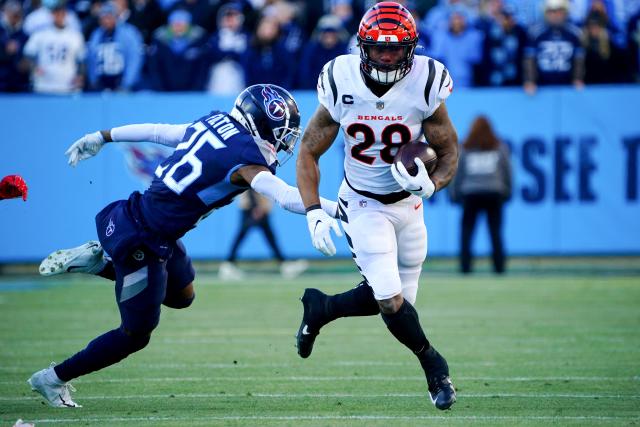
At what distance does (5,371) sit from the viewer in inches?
281

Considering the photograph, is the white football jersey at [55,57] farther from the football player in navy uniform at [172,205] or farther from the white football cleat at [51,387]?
the white football cleat at [51,387]

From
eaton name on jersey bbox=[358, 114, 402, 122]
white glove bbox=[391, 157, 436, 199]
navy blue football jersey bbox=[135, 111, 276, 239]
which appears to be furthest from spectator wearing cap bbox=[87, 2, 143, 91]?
white glove bbox=[391, 157, 436, 199]

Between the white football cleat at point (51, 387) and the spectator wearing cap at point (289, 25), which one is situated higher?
the spectator wearing cap at point (289, 25)

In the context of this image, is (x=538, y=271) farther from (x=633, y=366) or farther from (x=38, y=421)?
(x=38, y=421)

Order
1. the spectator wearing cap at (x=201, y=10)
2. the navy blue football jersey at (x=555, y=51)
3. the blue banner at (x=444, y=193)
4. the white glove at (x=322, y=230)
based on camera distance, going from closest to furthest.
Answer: the white glove at (x=322, y=230) → the blue banner at (x=444, y=193) → the navy blue football jersey at (x=555, y=51) → the spectator wearing cap at (x=201, y=10)

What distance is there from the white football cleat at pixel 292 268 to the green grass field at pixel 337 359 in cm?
106

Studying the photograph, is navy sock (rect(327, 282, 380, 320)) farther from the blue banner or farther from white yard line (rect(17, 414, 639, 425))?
the blue banner

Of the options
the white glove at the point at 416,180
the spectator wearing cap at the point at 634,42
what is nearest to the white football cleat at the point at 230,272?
the spectator wearing cap at the point at 634,42

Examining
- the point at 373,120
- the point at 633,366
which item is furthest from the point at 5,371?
the point at 633,366

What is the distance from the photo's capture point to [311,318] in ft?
21.0

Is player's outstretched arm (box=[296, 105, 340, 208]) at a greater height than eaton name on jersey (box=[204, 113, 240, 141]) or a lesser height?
lesser

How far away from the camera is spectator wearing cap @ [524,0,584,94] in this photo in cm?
1335

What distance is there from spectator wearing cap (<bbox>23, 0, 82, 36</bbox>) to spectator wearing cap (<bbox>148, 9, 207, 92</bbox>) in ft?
3.56

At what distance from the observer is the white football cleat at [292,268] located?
1304 centimetres
